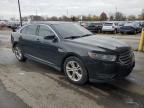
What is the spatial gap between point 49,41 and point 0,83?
5.64ft

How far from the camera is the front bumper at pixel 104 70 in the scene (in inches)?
176

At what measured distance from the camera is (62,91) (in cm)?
464

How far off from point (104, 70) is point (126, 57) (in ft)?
2.41

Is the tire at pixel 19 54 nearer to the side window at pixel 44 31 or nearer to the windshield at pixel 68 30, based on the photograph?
the side window at pixel 44 31

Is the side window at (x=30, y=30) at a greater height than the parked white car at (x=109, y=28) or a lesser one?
greater

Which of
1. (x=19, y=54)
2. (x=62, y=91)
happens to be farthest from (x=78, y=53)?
(x=19, y=54)

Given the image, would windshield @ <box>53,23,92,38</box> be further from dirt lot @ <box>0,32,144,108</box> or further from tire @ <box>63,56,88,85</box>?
dirt lot @ <box>0,32,144,108</box>

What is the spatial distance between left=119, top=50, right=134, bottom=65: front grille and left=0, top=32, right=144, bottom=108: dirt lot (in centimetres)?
62

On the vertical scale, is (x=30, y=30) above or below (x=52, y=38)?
above

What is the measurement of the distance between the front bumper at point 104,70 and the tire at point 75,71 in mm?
206

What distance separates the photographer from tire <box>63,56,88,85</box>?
15.9 ft

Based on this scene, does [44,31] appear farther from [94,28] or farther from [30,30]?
[94,28]

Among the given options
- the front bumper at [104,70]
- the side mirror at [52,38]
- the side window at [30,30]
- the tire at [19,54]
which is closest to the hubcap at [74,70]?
the front bumper at [104,70]

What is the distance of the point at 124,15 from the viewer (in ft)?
317
